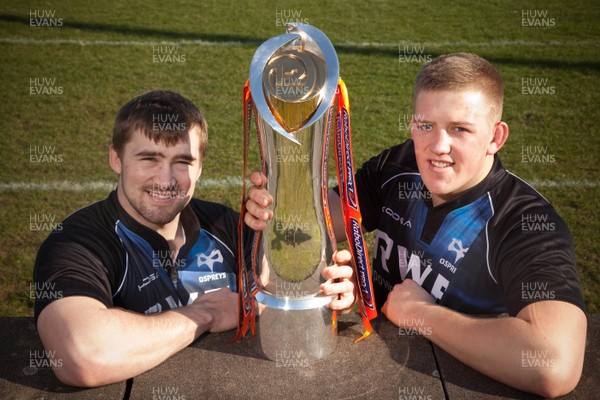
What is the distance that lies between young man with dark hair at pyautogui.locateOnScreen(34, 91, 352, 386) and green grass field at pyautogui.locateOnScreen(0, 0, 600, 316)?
A: 61.5 inches

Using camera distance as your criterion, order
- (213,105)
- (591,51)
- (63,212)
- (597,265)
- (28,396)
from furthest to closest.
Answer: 1. (591,51)
2. (213,105)
3. (63,212)
4. (597,265)
5. (28,396)

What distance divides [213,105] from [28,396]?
4902 millimetres

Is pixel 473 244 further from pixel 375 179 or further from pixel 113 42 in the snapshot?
pixel 113 42

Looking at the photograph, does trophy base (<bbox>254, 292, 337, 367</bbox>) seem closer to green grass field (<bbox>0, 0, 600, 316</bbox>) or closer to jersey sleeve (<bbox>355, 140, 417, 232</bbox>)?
jersey sleeve (<bbox>355, 140, 417, 232</bbox>)

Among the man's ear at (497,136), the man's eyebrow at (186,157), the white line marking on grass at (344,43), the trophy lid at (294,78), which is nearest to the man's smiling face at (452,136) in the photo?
the man's ear at (497,136)

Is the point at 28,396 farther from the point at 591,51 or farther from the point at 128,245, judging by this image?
the point at 591,51

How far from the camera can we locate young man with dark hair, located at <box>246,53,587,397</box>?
172 cm

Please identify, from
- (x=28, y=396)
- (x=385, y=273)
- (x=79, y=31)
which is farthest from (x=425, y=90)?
(x=79, y=31)

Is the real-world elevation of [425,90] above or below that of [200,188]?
above

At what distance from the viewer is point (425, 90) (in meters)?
2.11

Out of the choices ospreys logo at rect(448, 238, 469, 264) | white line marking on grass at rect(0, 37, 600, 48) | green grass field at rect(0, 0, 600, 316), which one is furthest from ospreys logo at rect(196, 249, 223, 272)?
white line marking on grass at rect(0, 37, 600, 48)

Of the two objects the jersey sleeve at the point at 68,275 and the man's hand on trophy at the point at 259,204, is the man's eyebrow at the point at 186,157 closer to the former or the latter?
the jersey sleeve at the point at 68,275

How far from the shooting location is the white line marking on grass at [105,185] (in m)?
4.78

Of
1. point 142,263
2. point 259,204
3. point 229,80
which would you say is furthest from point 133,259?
point 229,80
